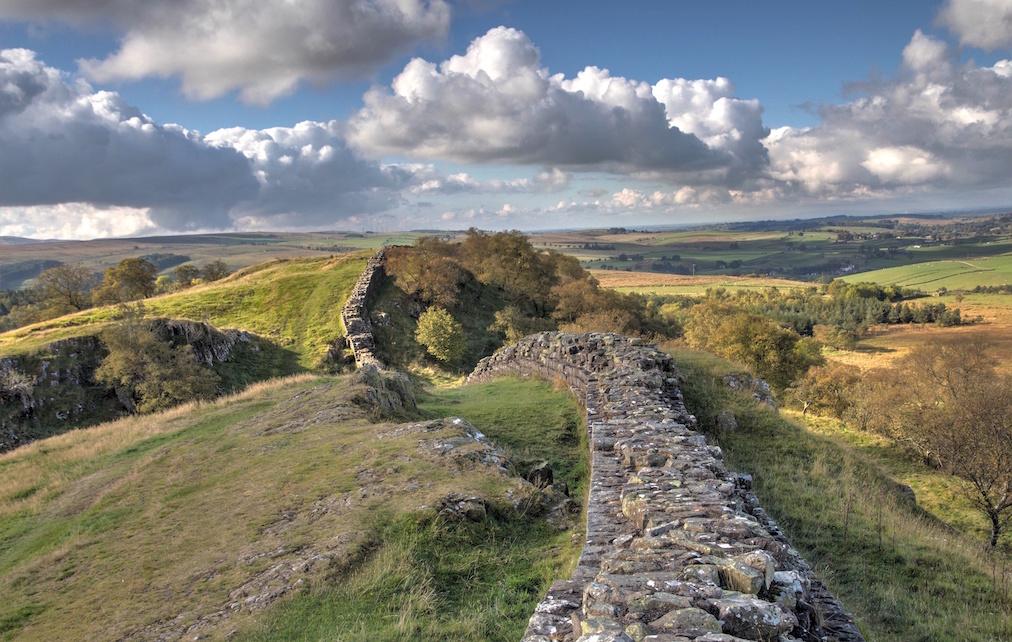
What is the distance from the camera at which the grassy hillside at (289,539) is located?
7160 millimetres

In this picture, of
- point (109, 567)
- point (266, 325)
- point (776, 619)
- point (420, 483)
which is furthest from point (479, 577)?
point (266, 325)

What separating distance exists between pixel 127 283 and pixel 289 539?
7311cm

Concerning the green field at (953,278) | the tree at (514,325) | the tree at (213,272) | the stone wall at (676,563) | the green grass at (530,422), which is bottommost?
the green field at (953,278)

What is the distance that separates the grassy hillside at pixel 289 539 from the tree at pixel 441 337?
25.1 metres

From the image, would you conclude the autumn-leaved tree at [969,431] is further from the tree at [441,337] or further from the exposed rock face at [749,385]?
the tree at [441,337]

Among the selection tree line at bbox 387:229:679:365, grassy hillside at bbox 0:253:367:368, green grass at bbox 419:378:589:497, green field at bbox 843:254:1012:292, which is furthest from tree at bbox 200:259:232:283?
green field at bbox 843:254:1012:292

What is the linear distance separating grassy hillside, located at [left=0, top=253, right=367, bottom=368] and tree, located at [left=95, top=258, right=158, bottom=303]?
11770 millimetres

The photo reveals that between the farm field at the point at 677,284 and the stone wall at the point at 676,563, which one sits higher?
the stone wall at the point at 676,563

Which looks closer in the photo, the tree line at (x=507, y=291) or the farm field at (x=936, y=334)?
the tree line at (x=507, y=291)

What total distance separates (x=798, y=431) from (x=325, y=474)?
46.8 feet

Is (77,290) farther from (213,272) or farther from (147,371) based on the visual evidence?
(147,371)

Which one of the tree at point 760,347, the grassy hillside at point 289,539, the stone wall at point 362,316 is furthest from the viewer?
the tree at point 760,347

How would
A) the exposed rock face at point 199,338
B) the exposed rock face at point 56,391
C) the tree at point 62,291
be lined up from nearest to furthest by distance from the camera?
the exposed rock face at point 56,391, the exposed rock face at point 199,338, the tree at point 62,291

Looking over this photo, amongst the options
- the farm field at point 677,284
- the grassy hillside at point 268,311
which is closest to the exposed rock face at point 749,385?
the grassy hillside at point 268,311
